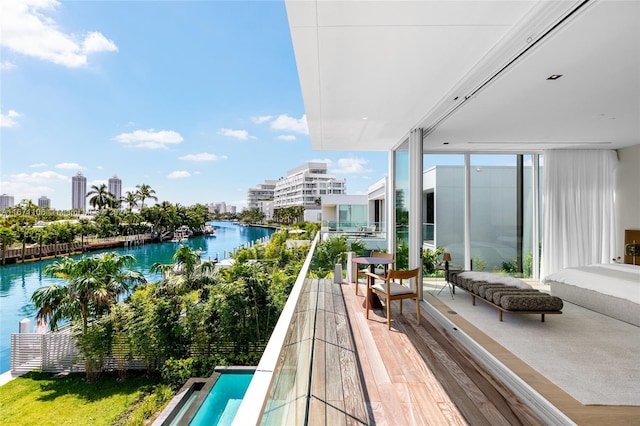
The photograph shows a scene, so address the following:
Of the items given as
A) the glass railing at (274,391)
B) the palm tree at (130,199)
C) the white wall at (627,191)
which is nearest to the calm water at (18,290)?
the palm tree at (130,199)

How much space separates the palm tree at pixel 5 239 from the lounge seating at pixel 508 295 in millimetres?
46500

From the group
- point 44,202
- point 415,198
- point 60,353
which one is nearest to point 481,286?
point 415,198

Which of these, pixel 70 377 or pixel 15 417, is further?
pixel 70 377

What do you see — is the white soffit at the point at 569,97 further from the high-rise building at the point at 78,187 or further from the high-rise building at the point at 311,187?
the high-rise building at the point at 78,187

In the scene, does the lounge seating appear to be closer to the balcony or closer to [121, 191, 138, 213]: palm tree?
A: the balcony

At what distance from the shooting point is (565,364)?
305cm

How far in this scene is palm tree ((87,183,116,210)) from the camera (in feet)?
193

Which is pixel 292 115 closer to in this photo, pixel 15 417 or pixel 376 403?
pixel 15 417

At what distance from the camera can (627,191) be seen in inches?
262

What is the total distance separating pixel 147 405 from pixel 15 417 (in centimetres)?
611

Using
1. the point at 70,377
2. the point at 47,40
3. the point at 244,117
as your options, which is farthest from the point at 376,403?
the point at 244,117

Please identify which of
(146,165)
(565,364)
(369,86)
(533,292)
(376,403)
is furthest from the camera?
(146,165)

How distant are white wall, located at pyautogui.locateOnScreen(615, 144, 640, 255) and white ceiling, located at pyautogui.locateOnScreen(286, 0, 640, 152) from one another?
4.27ft

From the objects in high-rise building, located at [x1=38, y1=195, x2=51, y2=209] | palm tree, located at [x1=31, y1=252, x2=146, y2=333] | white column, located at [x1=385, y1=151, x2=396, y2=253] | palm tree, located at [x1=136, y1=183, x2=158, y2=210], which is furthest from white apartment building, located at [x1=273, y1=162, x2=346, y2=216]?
white column, located at [x1=385, y1=151, x2=396, y2=253]
